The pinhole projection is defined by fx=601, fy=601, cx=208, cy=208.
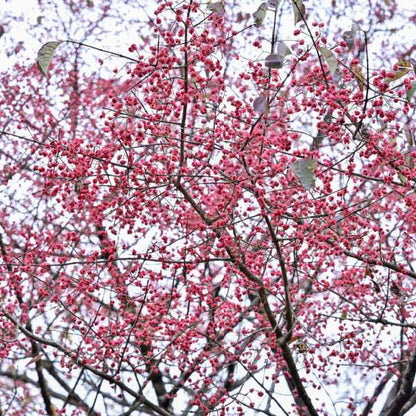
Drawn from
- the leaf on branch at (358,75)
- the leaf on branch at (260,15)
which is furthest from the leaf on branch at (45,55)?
the leaf on branch at (358,75)

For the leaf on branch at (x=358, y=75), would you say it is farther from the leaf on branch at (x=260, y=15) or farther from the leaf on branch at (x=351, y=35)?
the leaf on branch at (x=260, y=15)

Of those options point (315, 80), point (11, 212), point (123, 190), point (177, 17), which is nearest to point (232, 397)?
point (123, 190)

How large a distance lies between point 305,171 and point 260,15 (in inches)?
41.0

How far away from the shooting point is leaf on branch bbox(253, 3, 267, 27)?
354 cm

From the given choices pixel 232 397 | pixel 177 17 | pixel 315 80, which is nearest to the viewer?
pixel 177 17

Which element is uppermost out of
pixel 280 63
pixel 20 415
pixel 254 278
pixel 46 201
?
pixel 46 201

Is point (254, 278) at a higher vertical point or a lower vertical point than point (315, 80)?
lower

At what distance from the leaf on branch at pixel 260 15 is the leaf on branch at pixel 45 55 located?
46.3 inches

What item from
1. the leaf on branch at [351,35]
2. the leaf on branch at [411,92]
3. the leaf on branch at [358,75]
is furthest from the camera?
the leaf on branch at [358,75]

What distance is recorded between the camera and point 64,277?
432cm

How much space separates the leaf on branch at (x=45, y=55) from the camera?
3582 mm

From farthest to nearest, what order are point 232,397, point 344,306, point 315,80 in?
point 344,306 → point 232,397 → point 315,80

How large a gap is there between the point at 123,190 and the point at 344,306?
3465mm

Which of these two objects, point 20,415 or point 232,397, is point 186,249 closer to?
point 232,397
